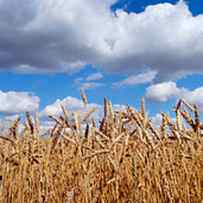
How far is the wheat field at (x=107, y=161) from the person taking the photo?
324 cm

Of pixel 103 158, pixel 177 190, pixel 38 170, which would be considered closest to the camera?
pixel 177 190

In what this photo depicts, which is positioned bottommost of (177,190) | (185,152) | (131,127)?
(177,190)

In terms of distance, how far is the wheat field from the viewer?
324 centimetres

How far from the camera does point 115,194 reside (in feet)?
11.5

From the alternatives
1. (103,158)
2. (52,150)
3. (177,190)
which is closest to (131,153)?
(103,158)

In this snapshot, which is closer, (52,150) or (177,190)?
(177,190)

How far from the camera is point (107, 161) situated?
3.77 metres

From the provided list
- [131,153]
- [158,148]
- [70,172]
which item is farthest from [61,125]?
[158,148]

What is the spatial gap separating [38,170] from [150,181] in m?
1.14

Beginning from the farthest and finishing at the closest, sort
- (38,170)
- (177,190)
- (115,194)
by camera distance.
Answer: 1. (38,170)
2. (115,194)
3. (177,190)

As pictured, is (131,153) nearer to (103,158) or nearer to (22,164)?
(103,158)

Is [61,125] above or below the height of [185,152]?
above

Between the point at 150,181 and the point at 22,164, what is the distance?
1.26 meters

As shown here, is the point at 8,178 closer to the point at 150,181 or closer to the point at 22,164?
the point at 22,164
